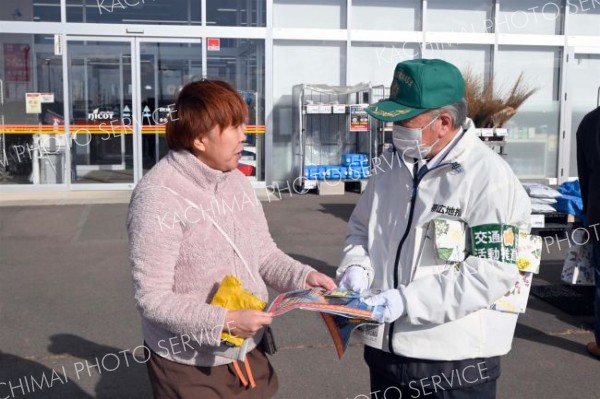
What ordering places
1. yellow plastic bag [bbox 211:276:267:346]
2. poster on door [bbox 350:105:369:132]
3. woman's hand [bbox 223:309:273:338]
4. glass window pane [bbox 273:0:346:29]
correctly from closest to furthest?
woman's hand [bbox 223:309:273:338]
yellow plastic bag [bbox 211:276:267:346]
poster on door [bbox 350:105:369:132]
glass window pane [bbox 273:0:346:29]

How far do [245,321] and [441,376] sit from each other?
0.77 metres

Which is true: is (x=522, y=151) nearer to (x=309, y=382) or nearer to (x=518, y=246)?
(x=309, y=382)

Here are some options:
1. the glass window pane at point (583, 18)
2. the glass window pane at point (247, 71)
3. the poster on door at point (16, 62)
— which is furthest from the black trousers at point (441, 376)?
the glass window pane at point (583, 18)

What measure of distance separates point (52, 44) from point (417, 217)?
11.9m

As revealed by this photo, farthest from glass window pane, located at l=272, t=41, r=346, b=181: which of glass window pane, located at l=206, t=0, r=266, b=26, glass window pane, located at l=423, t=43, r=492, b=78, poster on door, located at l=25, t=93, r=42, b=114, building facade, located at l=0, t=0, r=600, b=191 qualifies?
poster on door, located at l=25, t=93, r=42, b=114

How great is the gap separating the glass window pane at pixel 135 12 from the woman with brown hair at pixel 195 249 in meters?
11.3

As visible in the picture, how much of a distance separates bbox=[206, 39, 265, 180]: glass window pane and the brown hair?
10917 mm

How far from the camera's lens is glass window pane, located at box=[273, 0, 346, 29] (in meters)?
13.7

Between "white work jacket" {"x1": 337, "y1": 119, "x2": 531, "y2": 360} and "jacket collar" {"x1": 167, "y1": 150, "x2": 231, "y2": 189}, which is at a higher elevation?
"jacket collar" {"x1": 167, "y1": 150, "x2": 231, "y2": 189}

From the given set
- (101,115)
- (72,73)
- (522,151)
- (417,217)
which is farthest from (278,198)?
(417,217)

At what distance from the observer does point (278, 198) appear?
12695 mm

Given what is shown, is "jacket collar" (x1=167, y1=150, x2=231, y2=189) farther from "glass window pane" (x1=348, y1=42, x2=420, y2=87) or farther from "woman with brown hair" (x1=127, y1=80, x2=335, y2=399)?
"glass window pane" (x1=348, y1=42, x2=420, y2=87)

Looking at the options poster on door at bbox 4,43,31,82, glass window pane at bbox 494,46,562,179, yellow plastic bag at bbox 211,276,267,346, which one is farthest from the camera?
glass window pane at bbox 494,46,562,179

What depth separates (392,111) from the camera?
258 cm
